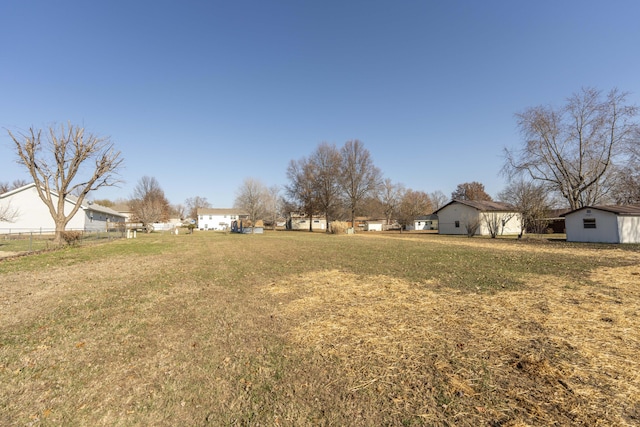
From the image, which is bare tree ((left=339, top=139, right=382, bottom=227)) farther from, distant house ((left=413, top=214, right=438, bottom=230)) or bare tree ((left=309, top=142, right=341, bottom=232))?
distant house ((left=413, top=214, right=438, bottom=230))

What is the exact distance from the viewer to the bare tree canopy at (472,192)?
240ft

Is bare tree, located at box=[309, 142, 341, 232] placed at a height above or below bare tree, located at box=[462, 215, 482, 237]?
above

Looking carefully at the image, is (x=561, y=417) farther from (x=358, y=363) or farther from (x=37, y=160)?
(x=37, y=160)

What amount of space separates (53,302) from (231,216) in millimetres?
76391

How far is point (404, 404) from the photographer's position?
266cm

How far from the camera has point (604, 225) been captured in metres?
22.0

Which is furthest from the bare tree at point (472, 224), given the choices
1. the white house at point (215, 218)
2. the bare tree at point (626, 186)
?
the white house at point (215, 218)

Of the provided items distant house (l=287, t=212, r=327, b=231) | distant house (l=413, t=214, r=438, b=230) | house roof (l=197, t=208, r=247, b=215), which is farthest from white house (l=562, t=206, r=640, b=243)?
house roof (l=197, t=208, r=247, b=215)

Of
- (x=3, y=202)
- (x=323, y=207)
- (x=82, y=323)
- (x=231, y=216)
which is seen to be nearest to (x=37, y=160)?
(x=3, y=202)

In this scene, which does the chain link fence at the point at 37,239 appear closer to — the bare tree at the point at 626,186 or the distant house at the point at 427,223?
the bare tree at the point at 626,186

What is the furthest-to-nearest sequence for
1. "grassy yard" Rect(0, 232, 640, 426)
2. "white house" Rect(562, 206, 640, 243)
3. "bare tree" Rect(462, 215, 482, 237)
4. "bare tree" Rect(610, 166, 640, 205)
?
"bare tree" Rect(462, 215, 482, 237)
"bare tree" Rect(610, 166, 640, 205)
"white house" Rect(562, 206, 640, 243)
"grassy yard" Rect(0, 232, 640, 426)

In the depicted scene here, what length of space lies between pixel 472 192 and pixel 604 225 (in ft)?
181

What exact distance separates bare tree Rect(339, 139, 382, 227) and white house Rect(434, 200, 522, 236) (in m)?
13.2

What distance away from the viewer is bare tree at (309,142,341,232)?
4838 cm
